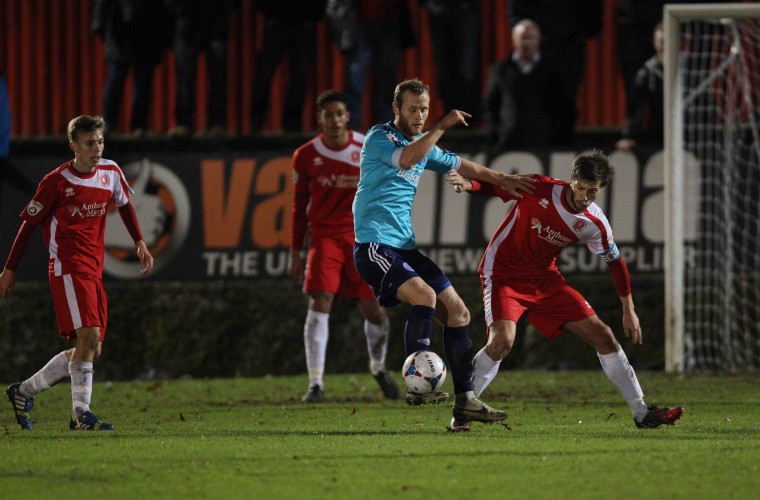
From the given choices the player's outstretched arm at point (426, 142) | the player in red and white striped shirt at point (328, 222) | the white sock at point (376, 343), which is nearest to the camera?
the player's outstretched arm at point (426, 142)

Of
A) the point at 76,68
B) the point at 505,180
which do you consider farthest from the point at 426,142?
the point at 76,68

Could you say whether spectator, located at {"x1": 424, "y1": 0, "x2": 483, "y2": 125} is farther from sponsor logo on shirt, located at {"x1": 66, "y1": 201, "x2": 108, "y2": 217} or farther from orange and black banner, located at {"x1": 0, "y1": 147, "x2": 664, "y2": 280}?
sponsor logo on shirt, located at {"x1": 66, "y1": 201, "x2": 108, "y2": 217}

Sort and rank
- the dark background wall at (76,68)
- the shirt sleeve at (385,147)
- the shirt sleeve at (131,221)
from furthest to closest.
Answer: the dark background wall at (76,68) → the shirt sleeve at (131,221) → the shirt sleeve at (385,147)

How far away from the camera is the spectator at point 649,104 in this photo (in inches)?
498

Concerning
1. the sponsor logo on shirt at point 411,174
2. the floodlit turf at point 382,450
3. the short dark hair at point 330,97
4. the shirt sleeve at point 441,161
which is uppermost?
the short dark hair at point 330,97

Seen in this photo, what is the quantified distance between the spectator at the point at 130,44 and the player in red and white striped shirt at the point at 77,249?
5194 millimetres

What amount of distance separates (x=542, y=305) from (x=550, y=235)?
0.40 m

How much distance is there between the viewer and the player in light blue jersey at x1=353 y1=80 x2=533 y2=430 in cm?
736

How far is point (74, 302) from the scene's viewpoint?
802 cm

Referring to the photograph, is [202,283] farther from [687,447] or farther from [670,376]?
[687,447]

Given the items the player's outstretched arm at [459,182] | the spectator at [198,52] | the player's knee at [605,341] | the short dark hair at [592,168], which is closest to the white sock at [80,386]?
the player's outstretched arm at [459,182]

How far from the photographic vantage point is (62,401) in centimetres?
1044

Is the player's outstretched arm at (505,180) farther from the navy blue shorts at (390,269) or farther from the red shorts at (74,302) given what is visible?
the red shorts at (74,302)

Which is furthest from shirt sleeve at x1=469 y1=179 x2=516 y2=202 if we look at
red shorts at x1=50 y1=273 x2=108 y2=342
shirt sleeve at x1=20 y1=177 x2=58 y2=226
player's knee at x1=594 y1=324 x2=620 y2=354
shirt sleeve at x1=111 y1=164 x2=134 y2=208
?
shirt sleeve at x1=20 y1=177 x2=58 y2=226
